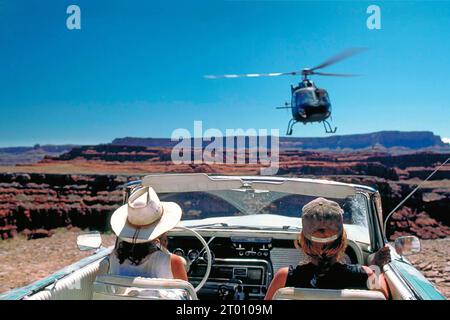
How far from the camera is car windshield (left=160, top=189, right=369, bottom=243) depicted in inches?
140

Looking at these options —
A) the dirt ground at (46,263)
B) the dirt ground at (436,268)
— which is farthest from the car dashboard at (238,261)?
the dirt ground at (46,263)

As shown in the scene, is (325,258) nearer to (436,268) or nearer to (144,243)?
(144,243)

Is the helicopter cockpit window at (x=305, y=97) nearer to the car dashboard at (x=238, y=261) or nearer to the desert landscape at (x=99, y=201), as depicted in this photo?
the desert landscape at (x=99, y=201)

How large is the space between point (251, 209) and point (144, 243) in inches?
63.1

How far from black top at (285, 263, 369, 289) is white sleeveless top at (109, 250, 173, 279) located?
635mm

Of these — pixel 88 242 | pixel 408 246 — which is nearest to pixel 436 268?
pixel 408 246

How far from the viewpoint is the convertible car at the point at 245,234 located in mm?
3059

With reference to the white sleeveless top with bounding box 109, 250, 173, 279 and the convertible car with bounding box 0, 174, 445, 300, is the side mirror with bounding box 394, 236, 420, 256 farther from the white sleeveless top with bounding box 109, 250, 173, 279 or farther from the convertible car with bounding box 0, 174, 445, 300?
the white sleeveless top with bounding box 109, 250, 173, 279

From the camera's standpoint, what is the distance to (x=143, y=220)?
7.99 feet

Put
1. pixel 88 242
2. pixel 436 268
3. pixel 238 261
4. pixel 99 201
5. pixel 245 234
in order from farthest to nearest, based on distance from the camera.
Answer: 1. pixel 99 201
2. pixel 436 268
3. pixel 245 234
4. pixel 238 261
5. pixel 88 242
